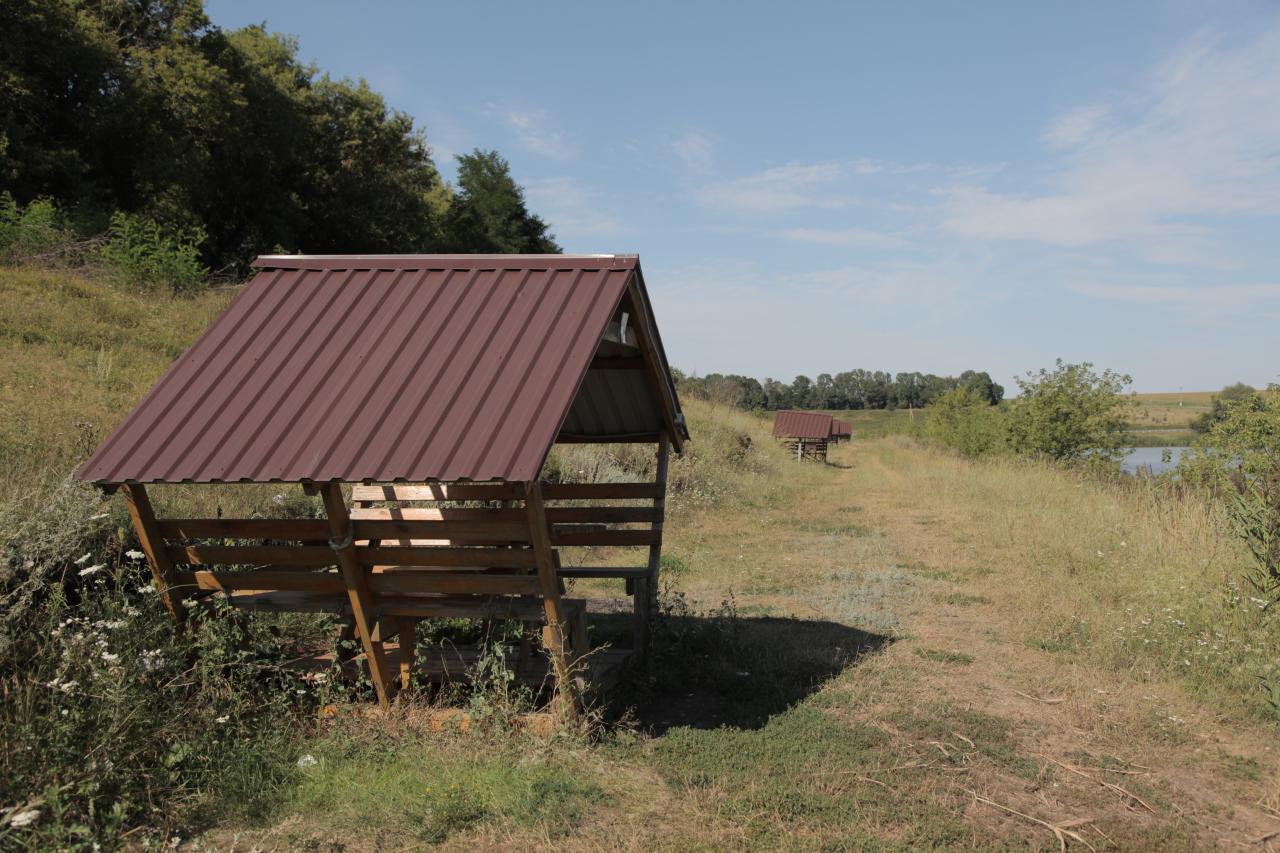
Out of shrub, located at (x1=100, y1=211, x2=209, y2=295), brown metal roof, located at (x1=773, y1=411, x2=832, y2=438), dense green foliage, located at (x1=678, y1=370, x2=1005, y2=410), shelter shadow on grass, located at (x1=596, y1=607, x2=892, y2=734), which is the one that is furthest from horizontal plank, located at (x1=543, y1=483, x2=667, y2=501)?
dense green foliage, located at (x1=678, y1=370, x2=1005, y2=410)

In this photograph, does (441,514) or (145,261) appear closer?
(441,514)

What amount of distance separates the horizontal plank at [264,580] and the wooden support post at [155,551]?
0.29 feet

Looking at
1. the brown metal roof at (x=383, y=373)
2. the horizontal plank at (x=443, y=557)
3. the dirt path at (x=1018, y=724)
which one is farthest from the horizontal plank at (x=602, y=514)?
the dirt path at (x=1018, y=724)

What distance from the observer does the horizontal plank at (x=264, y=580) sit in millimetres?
5164

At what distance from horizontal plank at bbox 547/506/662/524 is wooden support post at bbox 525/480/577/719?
211 centimetres

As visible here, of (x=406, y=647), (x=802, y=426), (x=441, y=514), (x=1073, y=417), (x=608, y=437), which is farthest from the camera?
(x=802, y=426)

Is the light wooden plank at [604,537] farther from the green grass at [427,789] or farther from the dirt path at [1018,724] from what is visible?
the green grass at [427,789]

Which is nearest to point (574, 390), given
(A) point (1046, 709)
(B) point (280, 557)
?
(B) point (280, 557)

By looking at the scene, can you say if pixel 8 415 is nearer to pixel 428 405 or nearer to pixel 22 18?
pixel 428 405

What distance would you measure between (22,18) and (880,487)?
26.5 meters

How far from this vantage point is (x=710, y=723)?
5684mm

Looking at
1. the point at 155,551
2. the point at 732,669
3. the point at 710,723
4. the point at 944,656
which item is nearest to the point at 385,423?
the point at 155,551

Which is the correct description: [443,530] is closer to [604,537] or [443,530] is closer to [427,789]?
[427,789]

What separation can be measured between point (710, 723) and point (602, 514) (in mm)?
2162
